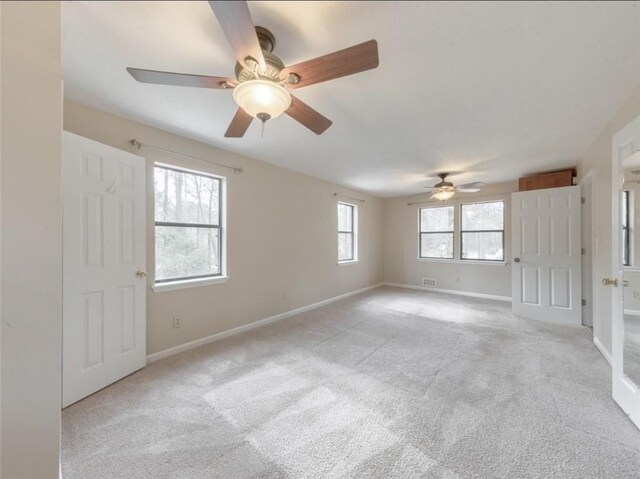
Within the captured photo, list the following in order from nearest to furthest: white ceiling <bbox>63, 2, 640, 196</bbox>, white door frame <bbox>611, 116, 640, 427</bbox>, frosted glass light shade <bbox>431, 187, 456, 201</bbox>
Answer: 1. white ceiling <bbox>63, 2, 640, 196</bbox>
2. white door frame <bbox>611, 116, 640, 427</bbox>
3. frosted glass light shade <bbox>431, 187, 456, 201</bbox>

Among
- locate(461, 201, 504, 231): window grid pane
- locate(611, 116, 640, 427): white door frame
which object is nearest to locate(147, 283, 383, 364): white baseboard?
locate(461, 201, 504, 231): window grid pane

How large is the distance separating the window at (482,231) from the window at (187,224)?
5.10m

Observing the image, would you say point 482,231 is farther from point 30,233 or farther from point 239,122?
point 30,233

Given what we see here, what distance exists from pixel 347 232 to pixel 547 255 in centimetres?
347

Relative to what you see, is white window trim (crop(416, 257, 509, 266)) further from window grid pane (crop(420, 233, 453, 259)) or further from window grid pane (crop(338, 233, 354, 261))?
window grid pane (crop(338, 233, 354, 261))

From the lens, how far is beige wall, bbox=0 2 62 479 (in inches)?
32.8

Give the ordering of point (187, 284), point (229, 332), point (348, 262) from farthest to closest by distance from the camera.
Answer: point (348, 262), point (229, 332), point (187, 284)

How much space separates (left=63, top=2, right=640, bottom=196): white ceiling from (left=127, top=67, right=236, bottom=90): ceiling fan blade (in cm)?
22

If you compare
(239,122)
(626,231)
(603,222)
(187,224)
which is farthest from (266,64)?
(603,222)

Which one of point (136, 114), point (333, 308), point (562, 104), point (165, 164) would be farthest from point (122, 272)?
point (562, 104)

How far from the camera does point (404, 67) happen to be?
1.66m

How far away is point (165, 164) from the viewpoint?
2.77 m

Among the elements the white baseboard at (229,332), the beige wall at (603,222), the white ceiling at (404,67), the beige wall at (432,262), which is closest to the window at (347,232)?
the white baseboard at (229,332)

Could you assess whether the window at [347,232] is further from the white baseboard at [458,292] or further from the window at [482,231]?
the window at [482,231]
